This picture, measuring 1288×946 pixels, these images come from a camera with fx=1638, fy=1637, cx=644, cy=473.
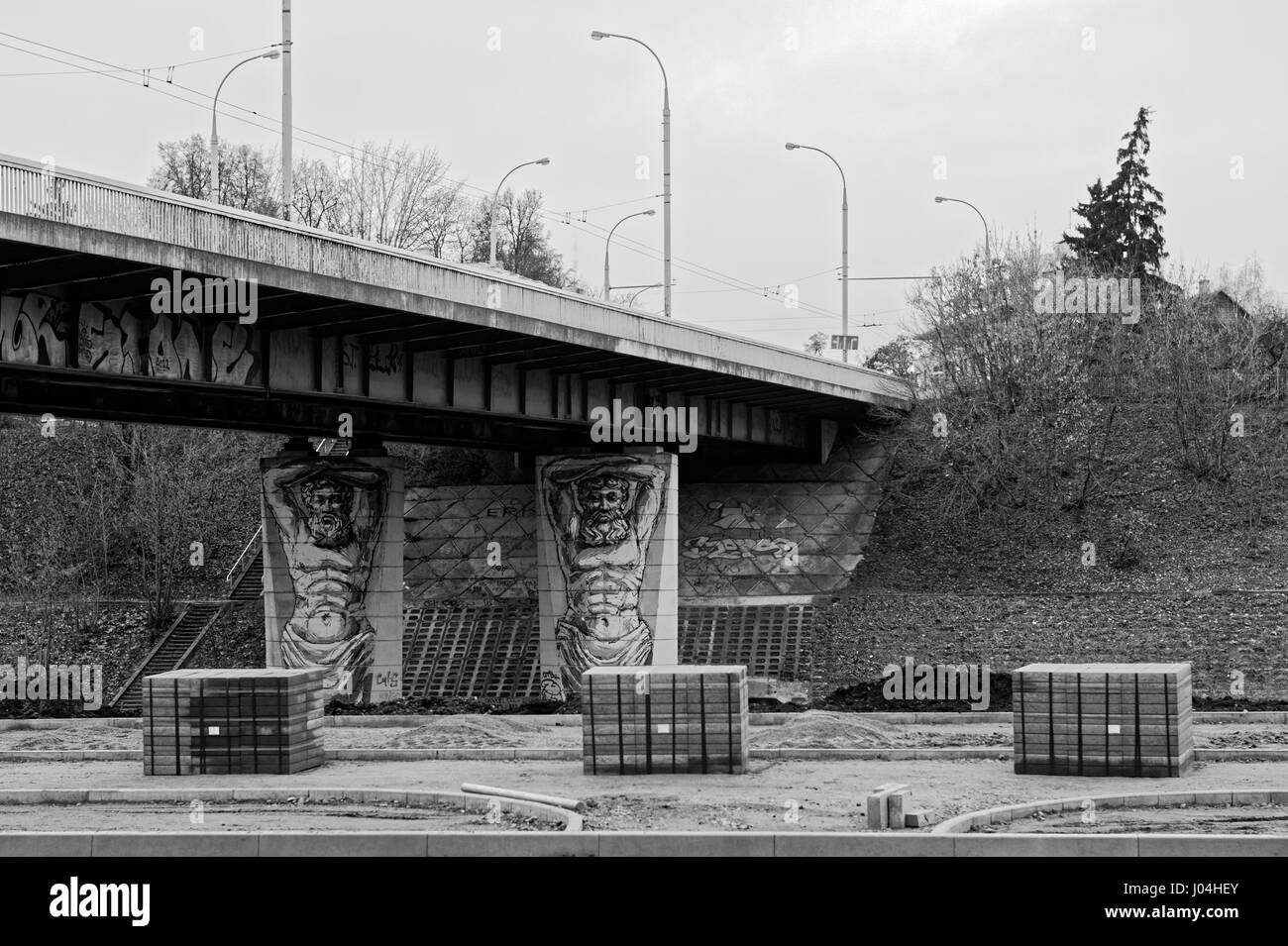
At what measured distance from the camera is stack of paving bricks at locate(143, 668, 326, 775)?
24.9 meters

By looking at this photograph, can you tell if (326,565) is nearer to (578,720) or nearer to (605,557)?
(605,557)

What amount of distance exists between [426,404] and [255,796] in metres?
14.3

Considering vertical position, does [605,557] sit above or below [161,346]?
below

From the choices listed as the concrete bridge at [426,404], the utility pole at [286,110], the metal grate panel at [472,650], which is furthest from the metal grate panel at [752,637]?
the utility pole at [286,110]

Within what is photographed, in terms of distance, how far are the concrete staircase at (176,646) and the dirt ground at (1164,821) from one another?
31.2 meters

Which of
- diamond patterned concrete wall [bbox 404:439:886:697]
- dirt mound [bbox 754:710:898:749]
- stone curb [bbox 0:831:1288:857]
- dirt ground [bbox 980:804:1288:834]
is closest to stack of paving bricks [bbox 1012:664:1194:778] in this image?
dirt ground [bbox 980:804:1288:834]

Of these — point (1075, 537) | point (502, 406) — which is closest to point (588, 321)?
point (502, 406)

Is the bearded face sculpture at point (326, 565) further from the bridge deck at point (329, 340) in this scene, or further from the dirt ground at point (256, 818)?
the dirt ground at point (256, 818)

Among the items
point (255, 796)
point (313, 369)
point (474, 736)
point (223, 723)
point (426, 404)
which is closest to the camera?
point (255, 796)

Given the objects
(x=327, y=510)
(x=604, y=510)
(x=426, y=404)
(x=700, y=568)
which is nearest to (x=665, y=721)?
(x=426, y=404)

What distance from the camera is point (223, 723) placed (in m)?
25.0

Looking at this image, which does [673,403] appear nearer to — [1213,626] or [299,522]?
[299,522]

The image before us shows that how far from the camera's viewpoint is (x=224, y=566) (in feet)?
183

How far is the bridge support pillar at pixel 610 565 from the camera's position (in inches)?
1655
